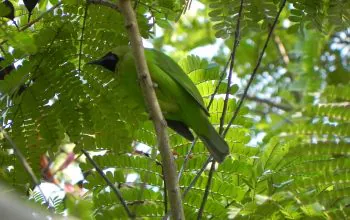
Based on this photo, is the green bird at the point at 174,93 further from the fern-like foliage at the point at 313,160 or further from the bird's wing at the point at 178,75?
the fern-like foliage at the point at 313,160

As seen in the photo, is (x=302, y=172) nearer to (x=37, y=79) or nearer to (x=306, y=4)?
(x=306, y=4)

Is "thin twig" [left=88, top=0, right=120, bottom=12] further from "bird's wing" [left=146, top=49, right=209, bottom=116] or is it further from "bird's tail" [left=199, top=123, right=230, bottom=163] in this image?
"bird's tail" [left=199, top=123, right=230, bottom=163]

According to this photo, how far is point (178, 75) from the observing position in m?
3.30

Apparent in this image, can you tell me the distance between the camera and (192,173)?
3113 millimetres

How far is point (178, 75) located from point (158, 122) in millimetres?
1096

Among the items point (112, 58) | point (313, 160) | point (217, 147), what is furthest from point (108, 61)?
point (313, 160)

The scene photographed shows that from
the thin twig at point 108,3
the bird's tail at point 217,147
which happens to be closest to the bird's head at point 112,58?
the thin twig at point 108,3

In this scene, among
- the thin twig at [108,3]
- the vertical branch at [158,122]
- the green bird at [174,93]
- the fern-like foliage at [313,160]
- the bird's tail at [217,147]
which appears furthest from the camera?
the green bird at [174,93]

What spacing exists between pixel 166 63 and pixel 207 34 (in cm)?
567

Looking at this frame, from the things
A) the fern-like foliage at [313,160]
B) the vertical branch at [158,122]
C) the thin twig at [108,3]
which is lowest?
the fern-like foliage at [313,160]

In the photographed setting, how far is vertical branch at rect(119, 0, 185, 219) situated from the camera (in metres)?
2.15

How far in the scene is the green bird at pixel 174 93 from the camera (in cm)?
319

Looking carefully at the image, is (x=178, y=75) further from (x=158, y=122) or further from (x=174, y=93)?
(x=158, y=122)

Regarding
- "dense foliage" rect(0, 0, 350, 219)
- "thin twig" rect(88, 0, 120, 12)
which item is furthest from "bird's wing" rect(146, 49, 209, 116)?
"thin twig" rect(88, 0, 120, 12)
